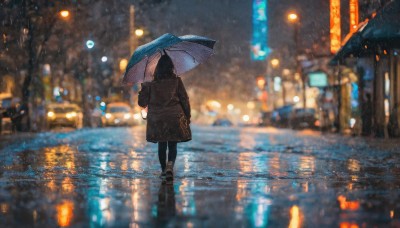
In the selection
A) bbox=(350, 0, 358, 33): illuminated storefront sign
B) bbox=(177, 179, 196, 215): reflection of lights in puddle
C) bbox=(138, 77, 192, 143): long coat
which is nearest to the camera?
bbox=(177, 179, 196, 215): reflection of lights in puddle

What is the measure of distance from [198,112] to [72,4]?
83640mm

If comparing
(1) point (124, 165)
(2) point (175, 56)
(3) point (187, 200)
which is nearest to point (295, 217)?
(3) point (187, 200)

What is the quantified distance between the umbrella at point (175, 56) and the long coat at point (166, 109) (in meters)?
0.50

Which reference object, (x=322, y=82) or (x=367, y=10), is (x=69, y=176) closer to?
(x=367, y=10)

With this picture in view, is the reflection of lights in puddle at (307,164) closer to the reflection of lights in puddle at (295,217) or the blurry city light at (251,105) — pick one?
the reflection of lights in puddle at (295,217)

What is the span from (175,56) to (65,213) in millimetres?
4545

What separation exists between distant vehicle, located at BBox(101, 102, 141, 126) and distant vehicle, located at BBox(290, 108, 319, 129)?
12.7 m

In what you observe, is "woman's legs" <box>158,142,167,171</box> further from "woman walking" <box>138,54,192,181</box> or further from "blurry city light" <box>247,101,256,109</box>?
"blurry city light" <box>247,101,256,109</box>

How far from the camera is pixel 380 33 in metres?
19.4

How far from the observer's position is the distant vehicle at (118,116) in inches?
1939

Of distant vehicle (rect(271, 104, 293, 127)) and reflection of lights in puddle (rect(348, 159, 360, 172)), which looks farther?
distant vehicle (rect(271, 104, 293, 127))

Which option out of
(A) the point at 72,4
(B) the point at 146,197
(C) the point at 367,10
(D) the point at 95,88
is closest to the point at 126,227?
(B) the point at 146,197

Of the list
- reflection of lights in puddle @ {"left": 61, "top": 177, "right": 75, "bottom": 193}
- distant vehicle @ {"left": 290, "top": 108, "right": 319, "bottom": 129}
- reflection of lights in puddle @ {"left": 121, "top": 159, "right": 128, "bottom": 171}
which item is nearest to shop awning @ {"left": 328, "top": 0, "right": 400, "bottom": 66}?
reflection of lights in puddle @ {"left": 121, "top": 159, "right": 128, "bottom": 171}

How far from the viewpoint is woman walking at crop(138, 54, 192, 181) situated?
901 centimetres
